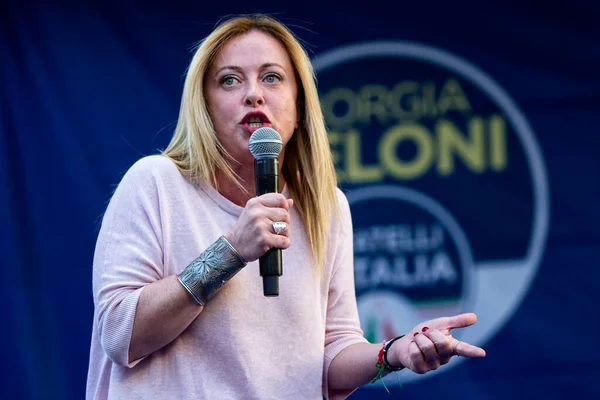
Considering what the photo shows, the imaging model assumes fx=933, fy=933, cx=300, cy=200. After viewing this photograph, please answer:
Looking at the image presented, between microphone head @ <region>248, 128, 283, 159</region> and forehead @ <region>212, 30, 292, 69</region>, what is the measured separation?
1.01ft

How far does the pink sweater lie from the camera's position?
2340mm

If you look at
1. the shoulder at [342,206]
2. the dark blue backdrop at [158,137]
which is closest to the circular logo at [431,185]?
the dark blue backdrop at [158,137]

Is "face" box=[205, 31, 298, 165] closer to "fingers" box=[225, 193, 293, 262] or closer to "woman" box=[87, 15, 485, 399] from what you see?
"woman" box=[87, 15, 485, 399]

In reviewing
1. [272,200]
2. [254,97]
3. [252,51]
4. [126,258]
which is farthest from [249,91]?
[126,258]

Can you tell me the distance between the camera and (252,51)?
260 centimetres

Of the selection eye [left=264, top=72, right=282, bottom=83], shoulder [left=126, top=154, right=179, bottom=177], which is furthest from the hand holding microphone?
eye [left=264, top=72, right=282, bottom=83]

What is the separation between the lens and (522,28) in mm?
4191

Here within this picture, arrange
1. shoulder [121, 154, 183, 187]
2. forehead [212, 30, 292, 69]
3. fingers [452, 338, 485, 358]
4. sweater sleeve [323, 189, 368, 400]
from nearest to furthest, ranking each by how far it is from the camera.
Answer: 1. fingers [452, 338, 485, 358]
2. shoulder [121, 154, 183, 187]
3. forehead [212, 30, 292, 69]
4. sweater sleeve [323, 189, 368, 400]

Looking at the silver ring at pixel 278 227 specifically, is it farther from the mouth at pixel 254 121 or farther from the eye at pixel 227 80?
the eye at pixel 227 80

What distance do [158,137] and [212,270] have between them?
2.07m

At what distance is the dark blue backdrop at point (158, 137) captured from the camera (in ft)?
13.4

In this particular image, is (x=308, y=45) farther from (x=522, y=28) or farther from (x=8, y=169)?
(x=8, y=169)

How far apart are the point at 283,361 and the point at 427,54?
7.11 ft

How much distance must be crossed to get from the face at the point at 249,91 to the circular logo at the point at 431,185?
1572mm
